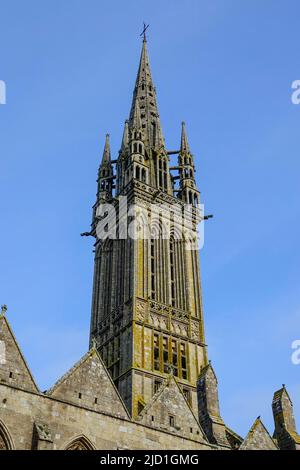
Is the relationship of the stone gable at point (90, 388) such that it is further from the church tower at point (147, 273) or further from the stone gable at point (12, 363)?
the church tower at point (147, 273)

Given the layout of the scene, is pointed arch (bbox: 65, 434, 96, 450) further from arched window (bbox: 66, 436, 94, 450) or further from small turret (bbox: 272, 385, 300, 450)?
small turret (bbox: 272, 385, 300, 450)

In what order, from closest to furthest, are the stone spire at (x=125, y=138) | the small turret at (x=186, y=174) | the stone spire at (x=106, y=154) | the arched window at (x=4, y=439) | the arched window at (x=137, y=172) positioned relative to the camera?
the arched window at (x=4, y=439) < the arched window at (x=137, y=172) < the small turret at (x=186, y=174) < the stone spire at (x=125, y=138) < the stone spire at (x=106, y=154)

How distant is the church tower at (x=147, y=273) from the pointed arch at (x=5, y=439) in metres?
17.8

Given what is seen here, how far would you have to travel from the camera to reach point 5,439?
20172mm

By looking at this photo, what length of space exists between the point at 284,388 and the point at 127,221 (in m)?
21.4

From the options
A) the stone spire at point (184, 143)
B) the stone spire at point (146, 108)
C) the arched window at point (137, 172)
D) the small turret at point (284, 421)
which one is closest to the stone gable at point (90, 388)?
the small turret at point (284, 421)

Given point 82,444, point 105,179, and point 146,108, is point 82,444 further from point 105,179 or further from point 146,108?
point 146,108

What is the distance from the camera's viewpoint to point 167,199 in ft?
166

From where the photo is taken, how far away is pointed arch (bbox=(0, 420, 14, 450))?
789 inches

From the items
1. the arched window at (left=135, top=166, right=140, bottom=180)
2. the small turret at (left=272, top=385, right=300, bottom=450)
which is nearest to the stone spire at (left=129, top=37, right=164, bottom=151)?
the arched window at (left=135, top=166, right=140, bottom=180)

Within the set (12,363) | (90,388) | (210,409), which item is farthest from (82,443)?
(210,409)

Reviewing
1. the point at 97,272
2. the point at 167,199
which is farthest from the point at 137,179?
the point at 97,272

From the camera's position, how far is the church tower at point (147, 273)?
136ft
